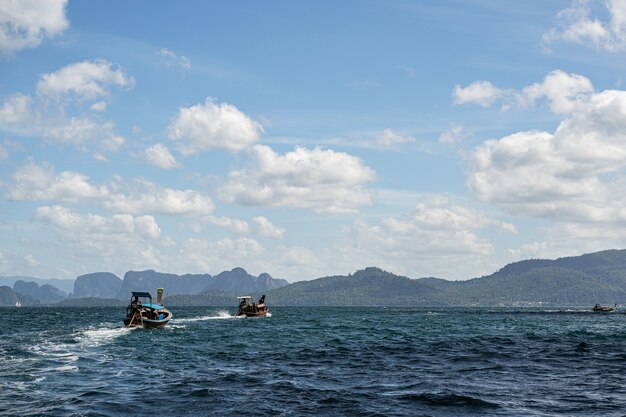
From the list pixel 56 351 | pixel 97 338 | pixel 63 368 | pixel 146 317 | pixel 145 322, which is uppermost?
pixel 146 317

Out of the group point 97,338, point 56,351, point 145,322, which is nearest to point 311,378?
point 56,351

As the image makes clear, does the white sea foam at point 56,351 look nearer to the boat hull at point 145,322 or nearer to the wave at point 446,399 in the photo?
the boat hull at point 145,322

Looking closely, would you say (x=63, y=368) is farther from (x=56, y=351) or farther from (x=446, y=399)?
(x=446, y=399)

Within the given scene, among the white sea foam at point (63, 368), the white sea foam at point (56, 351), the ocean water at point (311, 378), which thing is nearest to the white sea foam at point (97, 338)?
the ocean water at point (311, 378)

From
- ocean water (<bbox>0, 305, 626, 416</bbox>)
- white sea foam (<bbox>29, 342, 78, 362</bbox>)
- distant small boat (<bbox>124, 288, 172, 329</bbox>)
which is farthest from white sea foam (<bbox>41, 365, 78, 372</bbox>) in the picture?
distant small boat (<bbox>124, 288, 172, 329</bbox>)

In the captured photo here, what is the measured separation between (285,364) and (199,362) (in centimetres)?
709

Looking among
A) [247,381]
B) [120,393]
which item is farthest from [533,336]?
[120,393]

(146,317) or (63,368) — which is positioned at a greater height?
(146,317)

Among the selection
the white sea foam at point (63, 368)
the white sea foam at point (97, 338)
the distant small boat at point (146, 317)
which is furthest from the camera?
the distant small boat at point (146, 317)

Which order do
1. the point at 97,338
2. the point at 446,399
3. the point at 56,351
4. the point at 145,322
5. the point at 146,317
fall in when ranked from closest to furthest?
1. the point at 446,399
2. the point at 56,351
3. the point at 97,338
4. the point at 145,322
5. the point at 146,317

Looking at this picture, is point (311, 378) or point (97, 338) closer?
point (311, 378)

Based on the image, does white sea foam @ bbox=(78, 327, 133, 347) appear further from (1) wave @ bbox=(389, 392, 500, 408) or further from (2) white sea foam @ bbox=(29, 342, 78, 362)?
(1) wave @ bbox=(389, 392, 500, 408)

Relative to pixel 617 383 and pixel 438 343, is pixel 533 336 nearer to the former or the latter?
pixel 438 343

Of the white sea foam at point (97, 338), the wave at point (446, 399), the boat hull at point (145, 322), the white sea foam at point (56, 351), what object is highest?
the boat hull at point (145, 322)
